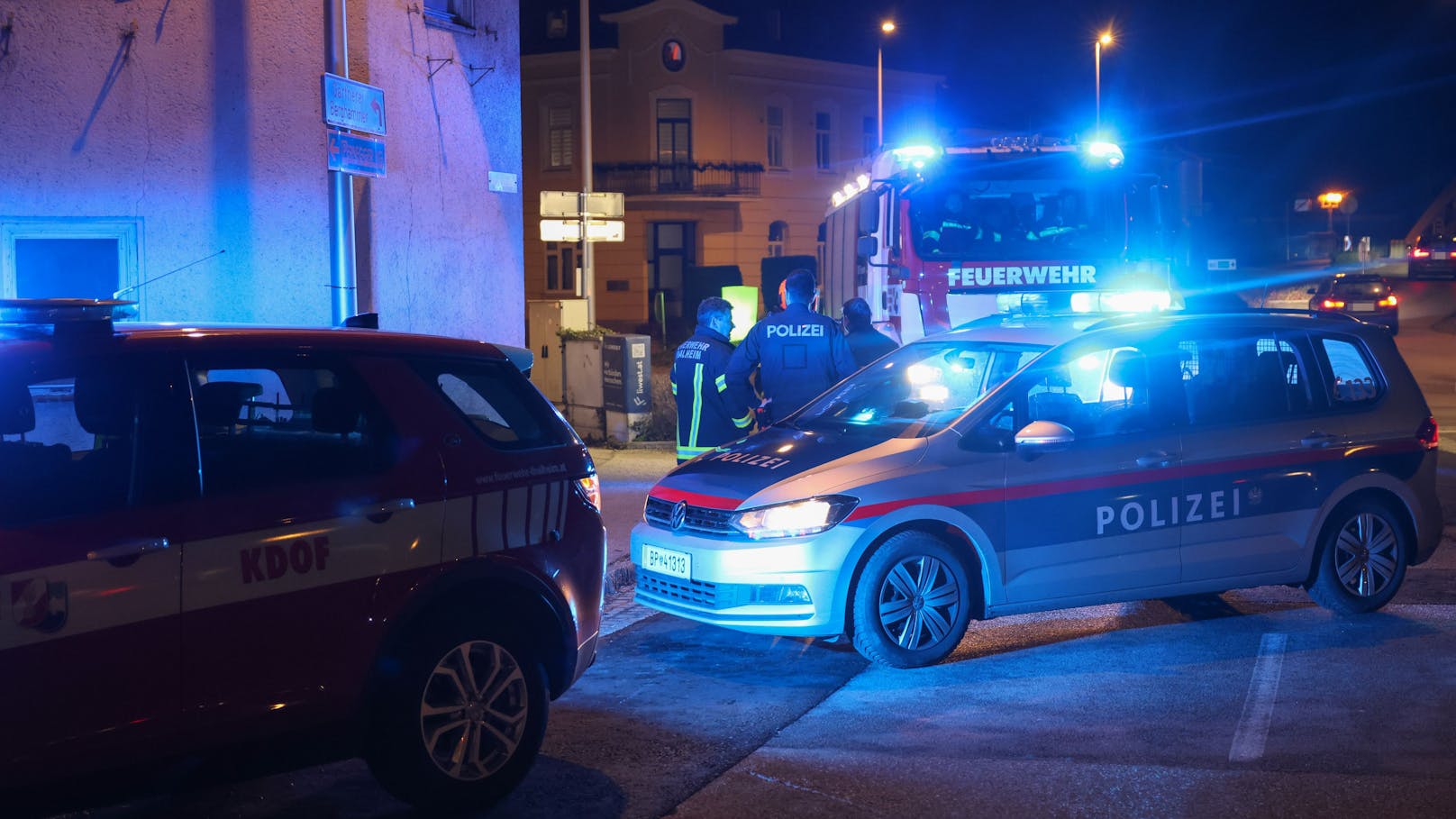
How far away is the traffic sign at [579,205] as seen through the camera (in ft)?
58.5

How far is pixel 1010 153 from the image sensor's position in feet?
45.9

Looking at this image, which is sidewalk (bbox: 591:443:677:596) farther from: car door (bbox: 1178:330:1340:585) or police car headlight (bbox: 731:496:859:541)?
car door (bbox: 1178:330:1340:585)

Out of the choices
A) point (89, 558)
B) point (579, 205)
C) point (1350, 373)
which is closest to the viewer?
point (89, 558)

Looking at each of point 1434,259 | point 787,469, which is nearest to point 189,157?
point 787,469

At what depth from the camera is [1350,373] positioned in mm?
8000

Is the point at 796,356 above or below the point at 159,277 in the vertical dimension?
below

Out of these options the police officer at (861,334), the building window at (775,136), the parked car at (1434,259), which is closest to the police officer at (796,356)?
the police officer at (861,334)

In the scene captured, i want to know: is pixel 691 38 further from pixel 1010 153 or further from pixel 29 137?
pixel 29 137

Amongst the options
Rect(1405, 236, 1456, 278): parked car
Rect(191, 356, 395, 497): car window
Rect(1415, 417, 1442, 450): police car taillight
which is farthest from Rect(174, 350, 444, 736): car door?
Rect(1405, 236, 1456, 278): parked car

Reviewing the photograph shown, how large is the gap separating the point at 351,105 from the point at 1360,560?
6.49 meters

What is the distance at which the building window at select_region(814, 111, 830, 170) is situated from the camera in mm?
50562

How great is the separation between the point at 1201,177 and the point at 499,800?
1138 cm

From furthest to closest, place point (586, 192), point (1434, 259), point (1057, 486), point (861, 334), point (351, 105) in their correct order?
1. point (1434, 259)
2. point (586, 192)
3. point (861, 334)
4. point (351, 105)
5. point (1057, 486)

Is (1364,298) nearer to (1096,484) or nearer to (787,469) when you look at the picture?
(1096,484)
